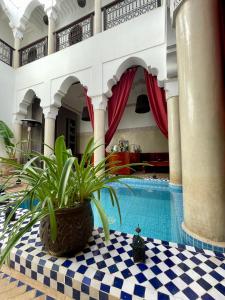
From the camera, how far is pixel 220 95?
1.45 meters

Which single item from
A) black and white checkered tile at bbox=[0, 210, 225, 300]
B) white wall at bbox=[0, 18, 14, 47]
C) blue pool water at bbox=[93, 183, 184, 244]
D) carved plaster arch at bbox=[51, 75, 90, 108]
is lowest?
blue pool water at bbox=[93, 183, 184, 244]

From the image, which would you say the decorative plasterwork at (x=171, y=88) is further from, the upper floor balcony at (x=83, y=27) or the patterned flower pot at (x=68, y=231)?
the patterned flower pot at (x=68, y=231)

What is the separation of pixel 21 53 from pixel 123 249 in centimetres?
763

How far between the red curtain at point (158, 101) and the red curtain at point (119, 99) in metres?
0.55

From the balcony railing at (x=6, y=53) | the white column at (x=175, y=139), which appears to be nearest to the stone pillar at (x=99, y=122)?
the white column at (x=175, y=139)

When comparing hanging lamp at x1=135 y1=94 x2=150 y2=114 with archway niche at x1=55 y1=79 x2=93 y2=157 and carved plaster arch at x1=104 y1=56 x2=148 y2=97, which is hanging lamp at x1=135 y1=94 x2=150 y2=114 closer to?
carved plaster arch at x1=104 y1=56 x2=148 y2=97

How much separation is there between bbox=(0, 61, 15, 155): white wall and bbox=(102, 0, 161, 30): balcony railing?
382 cm

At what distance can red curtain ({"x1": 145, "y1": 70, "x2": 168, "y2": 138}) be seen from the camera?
13.7 ft

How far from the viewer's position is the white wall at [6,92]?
5789 mm

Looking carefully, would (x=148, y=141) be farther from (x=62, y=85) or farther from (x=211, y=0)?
(x=211, y=0)

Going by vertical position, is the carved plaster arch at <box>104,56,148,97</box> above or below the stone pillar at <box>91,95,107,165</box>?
above

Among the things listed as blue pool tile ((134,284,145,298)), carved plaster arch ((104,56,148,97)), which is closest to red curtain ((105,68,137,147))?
carved plaster arch ((104,56,148,97))

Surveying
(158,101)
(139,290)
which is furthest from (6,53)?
(139,290)

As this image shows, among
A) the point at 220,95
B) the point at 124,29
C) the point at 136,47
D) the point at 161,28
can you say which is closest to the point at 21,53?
the point at 124,29
